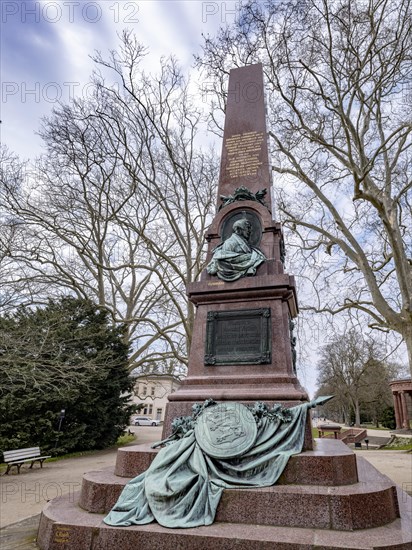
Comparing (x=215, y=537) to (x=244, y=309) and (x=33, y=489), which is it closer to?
(x=244, y=309)

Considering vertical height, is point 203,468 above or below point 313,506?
above

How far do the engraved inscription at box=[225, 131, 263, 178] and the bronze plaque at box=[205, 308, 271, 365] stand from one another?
9.83ft

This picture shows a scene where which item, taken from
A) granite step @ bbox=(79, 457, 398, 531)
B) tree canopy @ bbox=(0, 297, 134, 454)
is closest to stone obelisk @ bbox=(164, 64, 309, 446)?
granite step @ bbox=(79, 457, 398, 531)

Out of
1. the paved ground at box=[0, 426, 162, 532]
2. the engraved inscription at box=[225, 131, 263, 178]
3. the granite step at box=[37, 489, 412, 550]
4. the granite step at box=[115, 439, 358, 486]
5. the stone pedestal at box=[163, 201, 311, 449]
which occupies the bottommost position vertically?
the paved ground at box=[0, 426, 162, 532]

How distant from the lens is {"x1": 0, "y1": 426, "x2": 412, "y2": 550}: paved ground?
14.8 feet

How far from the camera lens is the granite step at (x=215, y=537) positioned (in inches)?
125

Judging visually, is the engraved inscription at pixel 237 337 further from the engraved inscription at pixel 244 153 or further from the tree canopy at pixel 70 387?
the tree canopy at pixel 70 387

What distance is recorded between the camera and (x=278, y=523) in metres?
3.64

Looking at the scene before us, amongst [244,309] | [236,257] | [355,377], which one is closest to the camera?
[244,309]

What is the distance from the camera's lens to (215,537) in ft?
11.0

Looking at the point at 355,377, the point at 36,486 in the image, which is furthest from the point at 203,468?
the point at 355,377

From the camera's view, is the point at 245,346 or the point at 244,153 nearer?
the point at 245,346

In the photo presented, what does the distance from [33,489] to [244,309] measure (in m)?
6.42

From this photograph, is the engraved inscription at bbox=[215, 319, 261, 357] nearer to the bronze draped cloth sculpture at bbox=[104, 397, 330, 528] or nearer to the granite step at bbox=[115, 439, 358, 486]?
the bronze draped cloth sculpture at bbox=[104, 397, 330, 528]
